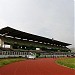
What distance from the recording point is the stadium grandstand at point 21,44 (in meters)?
58.5

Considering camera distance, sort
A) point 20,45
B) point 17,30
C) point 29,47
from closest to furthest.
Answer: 1. point 17,30
2. point 20,45
3. point 29,47

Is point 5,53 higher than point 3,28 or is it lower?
lower

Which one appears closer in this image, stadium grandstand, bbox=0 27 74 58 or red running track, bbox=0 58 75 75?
red running track, bbox=0 58 75 75

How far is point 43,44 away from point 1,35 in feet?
103

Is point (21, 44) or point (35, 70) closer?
point (35, 70)

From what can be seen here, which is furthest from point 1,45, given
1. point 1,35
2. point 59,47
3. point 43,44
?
point 59,47

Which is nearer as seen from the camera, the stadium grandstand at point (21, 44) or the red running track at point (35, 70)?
the red running track at point (35, 70)

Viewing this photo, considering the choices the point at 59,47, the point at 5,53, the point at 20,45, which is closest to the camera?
the point at 5,53

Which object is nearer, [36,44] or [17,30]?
[17,30]

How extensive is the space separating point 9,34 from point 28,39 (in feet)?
50.1

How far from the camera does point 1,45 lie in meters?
62.1

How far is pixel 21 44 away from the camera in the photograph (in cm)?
7438

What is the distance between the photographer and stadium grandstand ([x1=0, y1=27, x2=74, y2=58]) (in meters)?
58.5

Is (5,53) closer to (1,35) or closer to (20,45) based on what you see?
(1,35)
